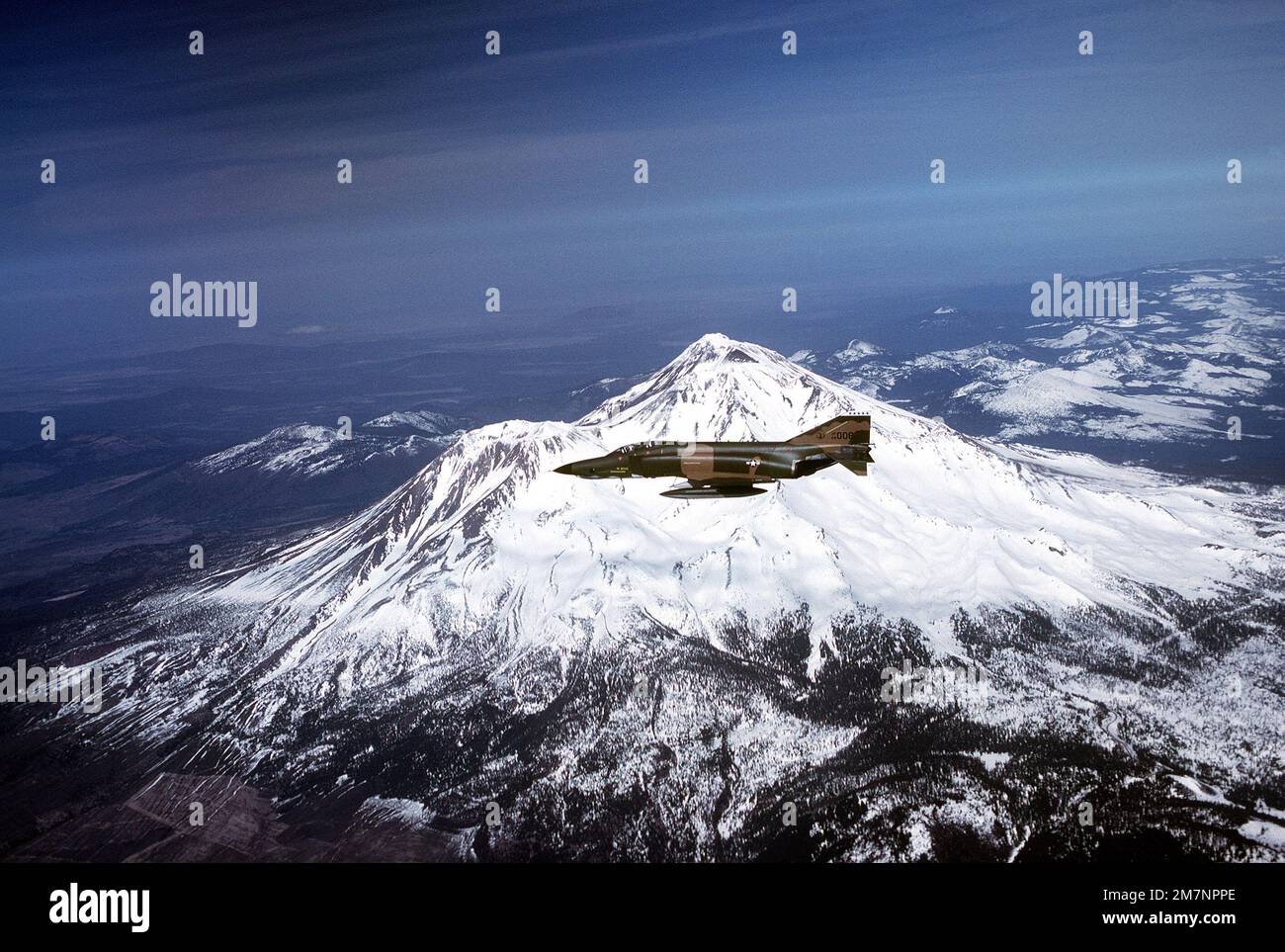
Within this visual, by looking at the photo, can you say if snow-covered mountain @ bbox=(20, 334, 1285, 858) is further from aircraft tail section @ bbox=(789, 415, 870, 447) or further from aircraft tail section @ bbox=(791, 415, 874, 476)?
aircraft tail section @ bbox=(789, 415, 870, 447)

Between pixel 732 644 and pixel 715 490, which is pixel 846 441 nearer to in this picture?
pixel 715 490

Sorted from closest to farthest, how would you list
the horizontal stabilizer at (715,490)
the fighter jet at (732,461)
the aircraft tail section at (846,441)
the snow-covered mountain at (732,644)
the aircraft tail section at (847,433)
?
the horizontal stabilizer at (715,490) → the fighter jet at (732,461) → the aircraft tail section at (846,441) → the aircraft tail section at (847,433) → the snow-covered mountain at (732,644)

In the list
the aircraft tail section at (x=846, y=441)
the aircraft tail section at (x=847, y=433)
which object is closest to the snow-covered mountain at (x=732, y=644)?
the aircraft tail section at (x=846, y=441)

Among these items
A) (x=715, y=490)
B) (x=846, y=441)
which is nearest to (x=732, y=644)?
(x=846, y=441)

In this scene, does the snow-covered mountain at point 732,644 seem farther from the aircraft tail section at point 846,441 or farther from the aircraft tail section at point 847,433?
the aircraft tail section at point 847,433

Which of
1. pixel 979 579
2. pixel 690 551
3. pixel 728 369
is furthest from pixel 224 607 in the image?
pixel 979 579

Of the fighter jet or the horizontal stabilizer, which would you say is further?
the fighter jet

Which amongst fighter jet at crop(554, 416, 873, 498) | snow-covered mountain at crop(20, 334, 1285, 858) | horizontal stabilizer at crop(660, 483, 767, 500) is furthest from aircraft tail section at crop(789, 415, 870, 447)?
snow-covered mountain at crop(20, 334, 1285, 858)
